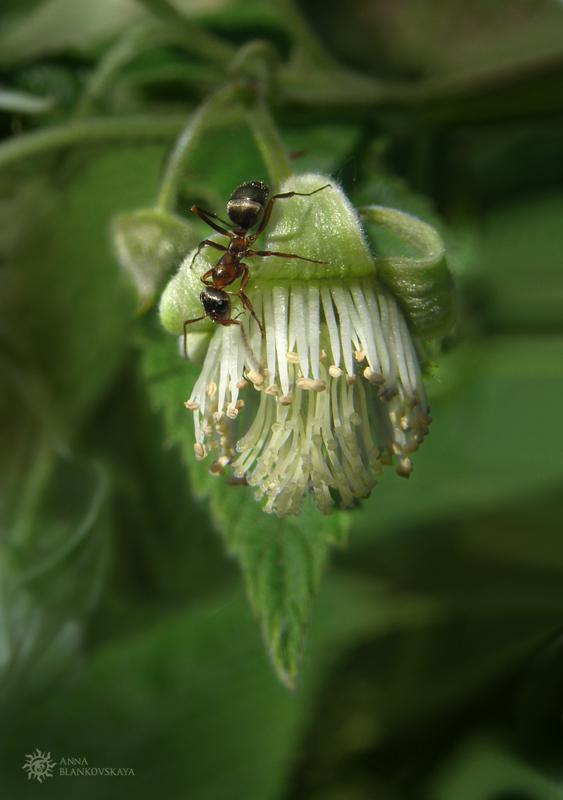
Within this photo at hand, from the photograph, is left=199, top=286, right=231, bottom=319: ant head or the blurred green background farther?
the blurred green background

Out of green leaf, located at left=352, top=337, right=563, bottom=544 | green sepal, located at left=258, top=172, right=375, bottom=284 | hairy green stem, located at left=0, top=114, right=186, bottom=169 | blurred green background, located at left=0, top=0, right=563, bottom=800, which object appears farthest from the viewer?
green leaf, located at left=352, top=337, right=563, bottom=544

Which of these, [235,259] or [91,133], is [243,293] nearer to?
[235,259]

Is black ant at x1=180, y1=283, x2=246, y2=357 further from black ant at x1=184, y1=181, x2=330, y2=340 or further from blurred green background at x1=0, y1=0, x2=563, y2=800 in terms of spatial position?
blurred green background at x1=0, y1=0, x2=563, y2=800

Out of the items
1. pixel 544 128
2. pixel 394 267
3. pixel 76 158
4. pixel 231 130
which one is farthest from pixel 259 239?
pixel 544 128

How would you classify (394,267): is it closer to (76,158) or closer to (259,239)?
(259,239)

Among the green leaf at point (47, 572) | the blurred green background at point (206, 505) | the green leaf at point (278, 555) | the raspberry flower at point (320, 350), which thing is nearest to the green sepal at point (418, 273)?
the raspberry flower at point (320, 350)

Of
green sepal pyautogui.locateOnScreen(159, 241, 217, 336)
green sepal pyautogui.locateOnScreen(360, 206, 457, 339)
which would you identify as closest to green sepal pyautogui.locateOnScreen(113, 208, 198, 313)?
green sepal pyautogui.locateOnScreen(159, 241, 217, 336)
